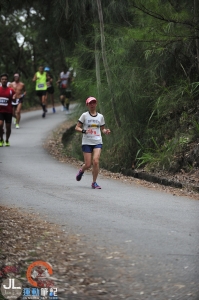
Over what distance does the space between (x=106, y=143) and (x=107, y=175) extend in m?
2.98

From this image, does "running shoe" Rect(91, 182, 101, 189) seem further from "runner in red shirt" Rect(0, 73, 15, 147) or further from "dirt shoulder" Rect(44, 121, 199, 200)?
"runner in red shirt" Rect(0, 73, 15, 147)

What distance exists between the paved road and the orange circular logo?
0.70 m

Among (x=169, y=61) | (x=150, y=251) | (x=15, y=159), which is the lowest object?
(x=15, y=159)

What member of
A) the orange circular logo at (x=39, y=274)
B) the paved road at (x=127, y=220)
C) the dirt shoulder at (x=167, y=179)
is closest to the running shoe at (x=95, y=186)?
the paved road at (x=127, y=220)

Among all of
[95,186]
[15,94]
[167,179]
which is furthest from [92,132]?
[15,94]

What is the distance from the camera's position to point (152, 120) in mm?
19453

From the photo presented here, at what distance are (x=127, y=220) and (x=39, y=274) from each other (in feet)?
10.4

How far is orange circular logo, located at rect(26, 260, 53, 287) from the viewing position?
7260 mm

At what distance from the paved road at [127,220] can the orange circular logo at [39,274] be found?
2.30 feet

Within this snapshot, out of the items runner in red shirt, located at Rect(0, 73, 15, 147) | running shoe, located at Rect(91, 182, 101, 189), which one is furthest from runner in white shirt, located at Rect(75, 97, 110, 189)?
runner in red shirt, located at Rect(0, 73, 15, 147)

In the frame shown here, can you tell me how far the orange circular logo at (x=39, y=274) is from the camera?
7.26 meters

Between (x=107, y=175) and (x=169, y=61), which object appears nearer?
(x=107, y=175)

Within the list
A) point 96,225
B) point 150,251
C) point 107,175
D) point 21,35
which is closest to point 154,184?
point 107,175

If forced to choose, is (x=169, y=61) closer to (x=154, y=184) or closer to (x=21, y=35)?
(x=154, y=184)
